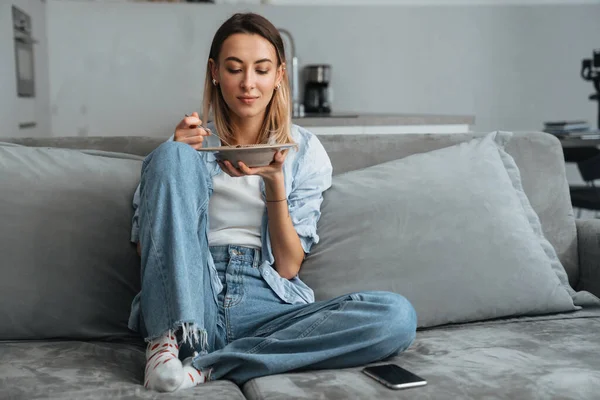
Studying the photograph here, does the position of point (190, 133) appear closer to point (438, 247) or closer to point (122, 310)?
point (122, 310)

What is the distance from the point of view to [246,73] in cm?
171

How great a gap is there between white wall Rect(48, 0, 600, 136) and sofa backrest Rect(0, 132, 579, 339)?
2.68 m

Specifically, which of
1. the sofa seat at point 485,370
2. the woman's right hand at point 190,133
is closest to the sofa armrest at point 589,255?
the sofa seat at point 485,370

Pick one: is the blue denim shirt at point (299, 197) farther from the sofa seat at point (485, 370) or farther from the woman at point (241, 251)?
the sofa seat at point (485, 370)

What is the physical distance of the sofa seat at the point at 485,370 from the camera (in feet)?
4.03

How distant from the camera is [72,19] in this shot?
4.41 metres

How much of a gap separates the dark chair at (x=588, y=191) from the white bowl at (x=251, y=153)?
94.0 inches

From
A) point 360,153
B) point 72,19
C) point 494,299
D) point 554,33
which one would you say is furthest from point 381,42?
point 494,299

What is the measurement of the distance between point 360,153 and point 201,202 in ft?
1.90

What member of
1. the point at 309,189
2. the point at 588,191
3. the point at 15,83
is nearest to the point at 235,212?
the point at 309,189

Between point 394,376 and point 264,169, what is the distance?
0.52 meters

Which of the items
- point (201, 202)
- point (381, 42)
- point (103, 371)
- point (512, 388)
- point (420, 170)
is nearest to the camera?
point (512, 388)

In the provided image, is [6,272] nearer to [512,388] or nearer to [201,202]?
[201,202]

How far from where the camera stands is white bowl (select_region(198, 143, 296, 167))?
143 centimetres
